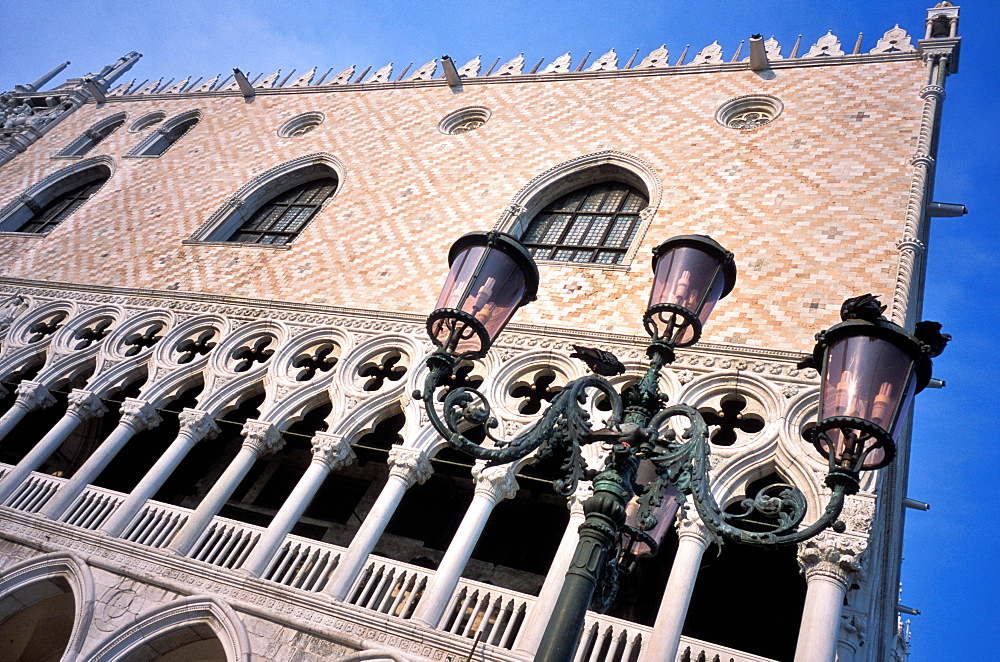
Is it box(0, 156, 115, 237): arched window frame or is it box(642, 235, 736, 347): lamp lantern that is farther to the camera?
box(0, 156, 115, 237): arched window frame

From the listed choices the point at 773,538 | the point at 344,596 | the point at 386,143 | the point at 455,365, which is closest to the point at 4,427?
the point at 344,596

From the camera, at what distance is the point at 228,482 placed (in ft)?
22.8

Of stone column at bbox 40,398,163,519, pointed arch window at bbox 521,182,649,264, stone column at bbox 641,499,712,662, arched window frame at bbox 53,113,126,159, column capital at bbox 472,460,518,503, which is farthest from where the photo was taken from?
arched window frame at bbox 53,113,126,159

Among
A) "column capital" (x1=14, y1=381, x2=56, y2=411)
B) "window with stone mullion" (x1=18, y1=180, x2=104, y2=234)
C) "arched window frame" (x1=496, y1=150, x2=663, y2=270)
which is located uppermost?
"arched window frame" (x1=496, y1=150, x2=663, y2=270)

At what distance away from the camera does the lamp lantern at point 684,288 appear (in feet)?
12.4

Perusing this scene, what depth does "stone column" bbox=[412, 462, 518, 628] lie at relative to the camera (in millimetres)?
5652

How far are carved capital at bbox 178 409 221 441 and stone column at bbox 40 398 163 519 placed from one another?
0.52 metres

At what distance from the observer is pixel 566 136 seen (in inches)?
399

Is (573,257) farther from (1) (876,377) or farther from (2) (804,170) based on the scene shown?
(1) (876,377)

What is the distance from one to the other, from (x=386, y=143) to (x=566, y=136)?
2545 mm

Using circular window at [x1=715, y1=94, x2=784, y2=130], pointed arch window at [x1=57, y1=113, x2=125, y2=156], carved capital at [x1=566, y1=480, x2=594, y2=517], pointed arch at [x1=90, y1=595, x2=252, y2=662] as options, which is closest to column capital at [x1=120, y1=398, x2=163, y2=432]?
pointed arch at [x1=90, y1=595, x2=252, y2=662]

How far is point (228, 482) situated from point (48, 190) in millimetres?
8522

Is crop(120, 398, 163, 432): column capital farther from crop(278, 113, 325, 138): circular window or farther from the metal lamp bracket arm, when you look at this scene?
the metal lamp bracket arm

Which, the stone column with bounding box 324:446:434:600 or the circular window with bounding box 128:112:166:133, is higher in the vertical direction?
the circular window with bounding box 128:112:166:133
